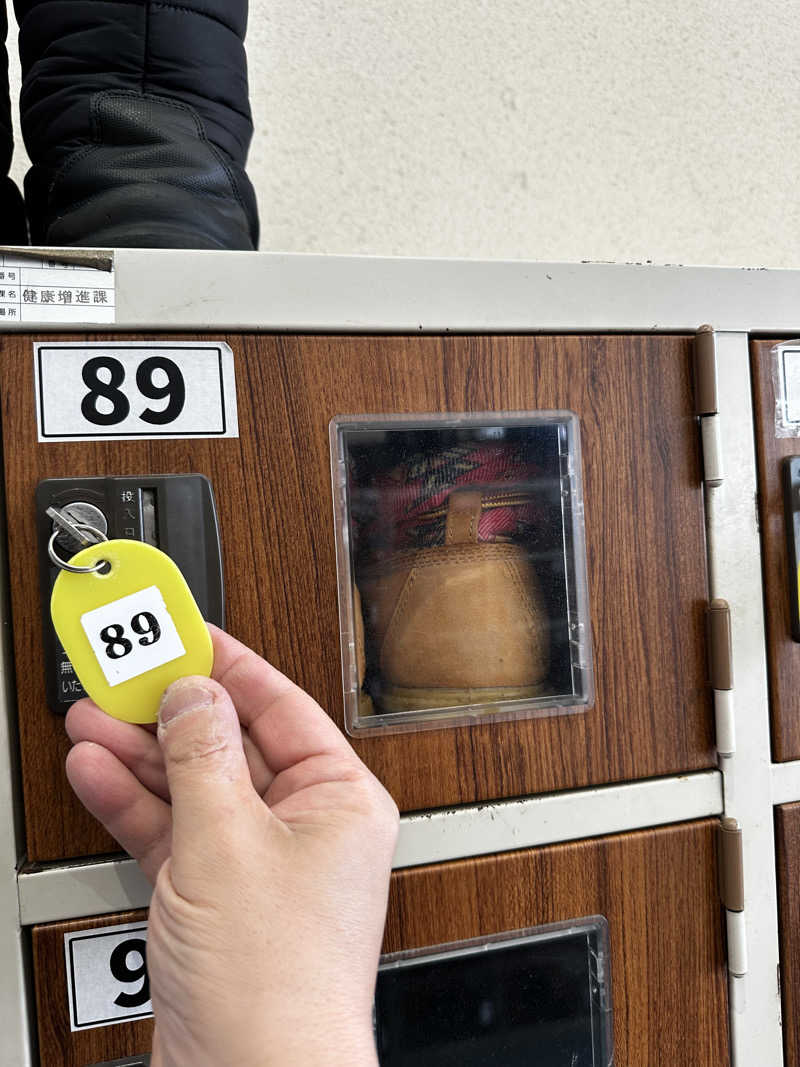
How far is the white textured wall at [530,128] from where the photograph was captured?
122 cm

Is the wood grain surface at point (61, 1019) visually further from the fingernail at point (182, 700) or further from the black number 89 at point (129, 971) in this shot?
the fingernail at point (182, 700)

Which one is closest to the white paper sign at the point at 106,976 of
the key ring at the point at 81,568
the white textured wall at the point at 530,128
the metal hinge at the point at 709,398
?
the key ring at the point at 81,568

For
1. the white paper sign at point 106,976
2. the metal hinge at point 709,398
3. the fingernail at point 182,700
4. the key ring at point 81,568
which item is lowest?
the white paper sign at point 106,976

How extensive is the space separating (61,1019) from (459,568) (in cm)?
45

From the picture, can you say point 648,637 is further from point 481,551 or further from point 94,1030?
point 94,1030

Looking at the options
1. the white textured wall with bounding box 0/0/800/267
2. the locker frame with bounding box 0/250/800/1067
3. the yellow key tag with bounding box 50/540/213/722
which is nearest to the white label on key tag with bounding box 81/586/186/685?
the yellow key tag with bounding box 50/540/213/722

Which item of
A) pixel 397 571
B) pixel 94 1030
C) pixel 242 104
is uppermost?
pixel 242 104

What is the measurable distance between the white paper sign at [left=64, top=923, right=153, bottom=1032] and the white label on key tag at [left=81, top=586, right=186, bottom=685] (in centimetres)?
22

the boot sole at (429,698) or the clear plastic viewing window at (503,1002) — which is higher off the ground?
the boot sole at (429,698)

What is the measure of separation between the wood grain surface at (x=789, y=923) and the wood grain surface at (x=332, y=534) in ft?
0.35

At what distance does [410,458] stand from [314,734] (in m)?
0.24

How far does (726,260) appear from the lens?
55.7 inches

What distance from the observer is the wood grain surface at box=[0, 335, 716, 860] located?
57cm

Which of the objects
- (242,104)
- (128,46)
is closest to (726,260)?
(242,104)
